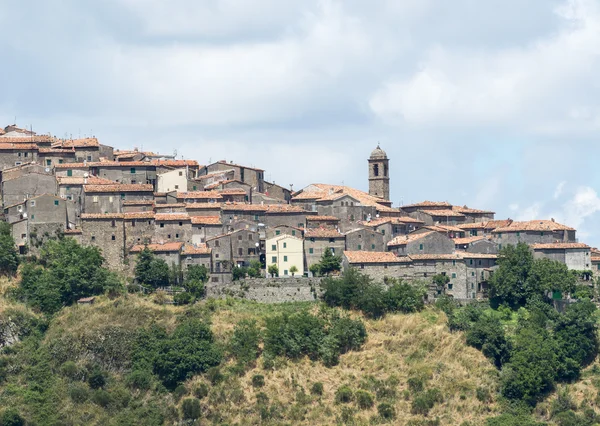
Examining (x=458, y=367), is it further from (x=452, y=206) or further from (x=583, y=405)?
(x=452, y=206)

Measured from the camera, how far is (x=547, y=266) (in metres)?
82.7

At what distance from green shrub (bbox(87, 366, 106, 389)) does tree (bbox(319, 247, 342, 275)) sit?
15.5 m

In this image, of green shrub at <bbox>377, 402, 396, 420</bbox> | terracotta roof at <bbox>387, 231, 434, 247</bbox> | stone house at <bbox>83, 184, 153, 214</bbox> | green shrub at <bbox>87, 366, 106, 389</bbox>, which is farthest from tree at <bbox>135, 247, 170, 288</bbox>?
green shrub at <bbox>377, 402, 396, 420</bbox>

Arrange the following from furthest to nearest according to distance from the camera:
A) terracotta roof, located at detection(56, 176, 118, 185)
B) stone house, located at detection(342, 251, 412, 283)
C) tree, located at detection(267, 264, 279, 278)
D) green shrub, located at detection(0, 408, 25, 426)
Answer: terracotta roof, located at detection(56, 176, 118, 185) → tree, located at detection(267, 264, 279, 278) → stone house, located at detection(342, 251, 412, 283) → green shrub, located at detection(0, 408, 25, 426)

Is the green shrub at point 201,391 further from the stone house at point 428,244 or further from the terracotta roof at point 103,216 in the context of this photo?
the stone house at point 428,244

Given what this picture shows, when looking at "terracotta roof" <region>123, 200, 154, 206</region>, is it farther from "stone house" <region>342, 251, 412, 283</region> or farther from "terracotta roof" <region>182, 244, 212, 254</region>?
"stone house" <region>342, 251, 412, 283</region>

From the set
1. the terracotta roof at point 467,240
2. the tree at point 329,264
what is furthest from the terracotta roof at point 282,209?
the terracotta roof at point 467,240

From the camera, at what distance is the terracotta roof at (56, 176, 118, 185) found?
87.2 meters

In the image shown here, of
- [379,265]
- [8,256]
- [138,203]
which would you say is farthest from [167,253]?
[379,265]

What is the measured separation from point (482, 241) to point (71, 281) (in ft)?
81.8

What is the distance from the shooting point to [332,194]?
93938 mm

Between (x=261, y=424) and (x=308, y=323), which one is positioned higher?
(x=308, y=323)

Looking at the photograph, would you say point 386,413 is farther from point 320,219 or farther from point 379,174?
point 379,174

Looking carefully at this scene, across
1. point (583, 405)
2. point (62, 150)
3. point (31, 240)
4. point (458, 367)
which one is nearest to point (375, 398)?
point (458, 367)
